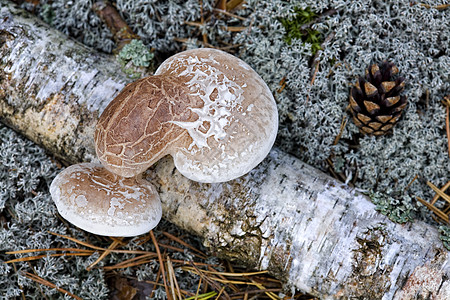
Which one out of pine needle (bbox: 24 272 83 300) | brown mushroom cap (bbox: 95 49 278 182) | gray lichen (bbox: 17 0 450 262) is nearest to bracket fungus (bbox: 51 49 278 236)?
brown mushroom cap (bbox: 95 49 278 182)

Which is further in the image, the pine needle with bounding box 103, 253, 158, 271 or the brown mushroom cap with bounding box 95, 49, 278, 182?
the pine needle with bounding box 103, 253, 158, 271

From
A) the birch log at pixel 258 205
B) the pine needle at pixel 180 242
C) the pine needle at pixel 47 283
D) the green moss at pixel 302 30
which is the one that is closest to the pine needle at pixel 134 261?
the pine needle at pixel 180 242

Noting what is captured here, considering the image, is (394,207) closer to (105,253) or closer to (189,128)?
(189,128)

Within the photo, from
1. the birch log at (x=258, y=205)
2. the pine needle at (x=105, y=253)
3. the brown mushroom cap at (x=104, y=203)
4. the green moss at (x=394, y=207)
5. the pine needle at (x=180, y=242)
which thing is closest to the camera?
the brown mushroom cap at (x=104, y=203)

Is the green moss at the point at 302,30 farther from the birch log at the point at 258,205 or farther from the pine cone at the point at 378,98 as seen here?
the birch log at the point at 258,205

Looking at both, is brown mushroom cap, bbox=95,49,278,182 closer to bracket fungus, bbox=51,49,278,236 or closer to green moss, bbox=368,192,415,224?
bracket fungus, bbox=51,49,278,236

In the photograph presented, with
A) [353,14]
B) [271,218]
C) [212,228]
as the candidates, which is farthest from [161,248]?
[353,14]
